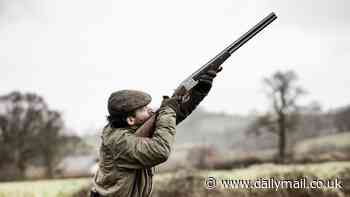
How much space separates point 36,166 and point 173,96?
43.6 feet

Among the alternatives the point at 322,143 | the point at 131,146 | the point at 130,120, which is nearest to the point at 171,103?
the point at 130,120

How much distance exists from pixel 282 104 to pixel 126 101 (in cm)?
1440

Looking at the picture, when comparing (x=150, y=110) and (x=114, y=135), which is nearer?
(x=114, y=135)

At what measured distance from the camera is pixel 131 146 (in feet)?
10.1

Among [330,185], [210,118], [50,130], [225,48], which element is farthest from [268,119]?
[210,118]

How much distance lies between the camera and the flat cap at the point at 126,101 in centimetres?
321

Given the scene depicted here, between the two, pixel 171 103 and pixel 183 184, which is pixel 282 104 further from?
pixel 171 103

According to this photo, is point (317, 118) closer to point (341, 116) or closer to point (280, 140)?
point (341, 116)

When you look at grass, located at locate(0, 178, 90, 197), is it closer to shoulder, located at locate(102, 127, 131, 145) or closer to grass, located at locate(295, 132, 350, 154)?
shoulder, located at locate(102, 127, 131, 145)

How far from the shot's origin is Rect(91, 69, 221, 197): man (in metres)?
3.06

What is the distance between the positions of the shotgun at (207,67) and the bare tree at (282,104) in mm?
12764

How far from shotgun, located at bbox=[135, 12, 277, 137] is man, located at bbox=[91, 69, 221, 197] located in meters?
0.07

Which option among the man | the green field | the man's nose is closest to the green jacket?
the man

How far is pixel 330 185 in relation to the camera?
289 inches
